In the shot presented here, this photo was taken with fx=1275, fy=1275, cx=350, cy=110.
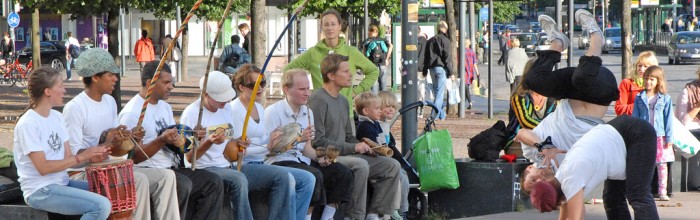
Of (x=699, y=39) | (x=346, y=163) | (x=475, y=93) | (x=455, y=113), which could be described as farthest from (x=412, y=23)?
(x=699, y=39)

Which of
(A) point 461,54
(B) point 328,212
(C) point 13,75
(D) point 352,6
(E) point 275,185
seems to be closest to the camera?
(E) point 275,185

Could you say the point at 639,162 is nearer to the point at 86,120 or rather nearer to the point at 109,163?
the point at 109,163

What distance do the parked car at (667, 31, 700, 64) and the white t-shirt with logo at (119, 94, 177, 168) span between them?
41511mm

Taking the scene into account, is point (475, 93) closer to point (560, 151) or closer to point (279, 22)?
point (560, 151)

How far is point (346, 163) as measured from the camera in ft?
29.9

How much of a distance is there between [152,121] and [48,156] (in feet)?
3.13

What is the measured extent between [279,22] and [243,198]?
196 feet

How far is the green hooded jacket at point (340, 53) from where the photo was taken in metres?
10.3

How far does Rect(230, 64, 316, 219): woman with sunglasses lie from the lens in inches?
332

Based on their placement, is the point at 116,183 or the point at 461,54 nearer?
the point at 116,183

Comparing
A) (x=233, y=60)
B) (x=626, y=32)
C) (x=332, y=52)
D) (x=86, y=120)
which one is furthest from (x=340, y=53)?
(x=626, y=32)

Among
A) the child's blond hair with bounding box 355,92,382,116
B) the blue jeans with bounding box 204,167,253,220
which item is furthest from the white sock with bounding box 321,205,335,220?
the child's blond hair with bounding box 355,92,382,116

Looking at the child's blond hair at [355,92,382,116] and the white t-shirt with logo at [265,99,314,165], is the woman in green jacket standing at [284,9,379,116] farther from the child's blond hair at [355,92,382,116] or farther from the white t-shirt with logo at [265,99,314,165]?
the white t-shirt with logo at [265,99,314,165]

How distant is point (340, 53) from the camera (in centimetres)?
1035
